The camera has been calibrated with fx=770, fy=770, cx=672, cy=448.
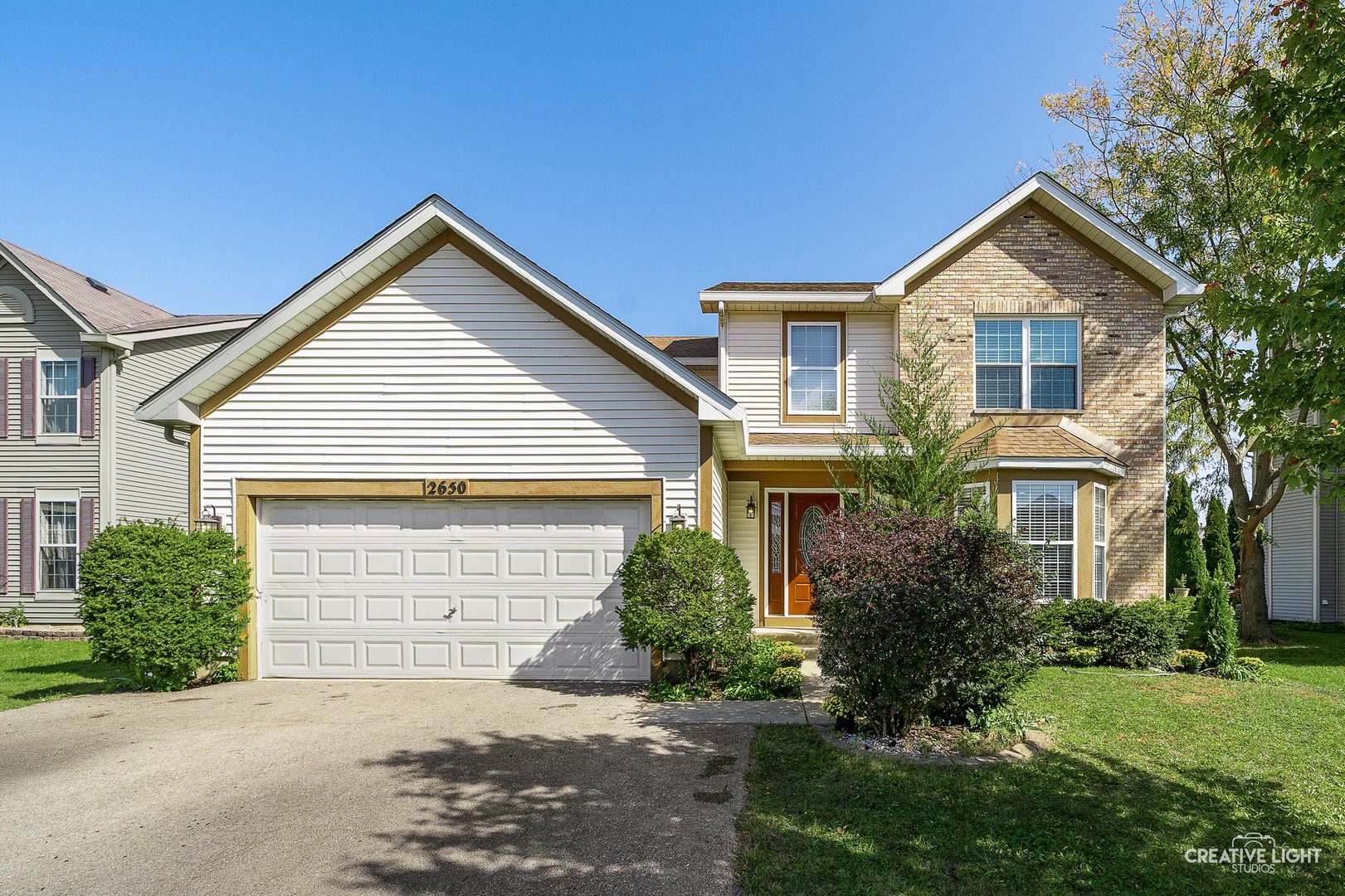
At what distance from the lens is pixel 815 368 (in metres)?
15.1

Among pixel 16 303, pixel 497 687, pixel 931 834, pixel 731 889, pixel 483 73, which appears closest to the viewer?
pixel 731 889

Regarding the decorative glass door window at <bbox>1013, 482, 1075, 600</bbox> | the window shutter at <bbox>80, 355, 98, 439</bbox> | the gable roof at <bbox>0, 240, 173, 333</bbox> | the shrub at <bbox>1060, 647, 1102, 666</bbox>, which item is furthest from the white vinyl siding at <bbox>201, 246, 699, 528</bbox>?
the gable roof at <bbox>0, 240, 173, 333</bbox>

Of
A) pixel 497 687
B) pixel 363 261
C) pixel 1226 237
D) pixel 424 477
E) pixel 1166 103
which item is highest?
pixel 1166 103

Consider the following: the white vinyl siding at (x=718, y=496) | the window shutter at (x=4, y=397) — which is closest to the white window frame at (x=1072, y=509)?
the white vinyl siding at (x=718, y=496)

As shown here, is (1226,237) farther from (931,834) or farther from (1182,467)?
(931,834)

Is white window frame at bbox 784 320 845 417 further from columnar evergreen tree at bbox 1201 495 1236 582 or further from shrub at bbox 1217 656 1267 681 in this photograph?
columnar evergreen tree at bbox 1201 495 1236 582

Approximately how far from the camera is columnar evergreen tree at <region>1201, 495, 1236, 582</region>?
66.1 ft

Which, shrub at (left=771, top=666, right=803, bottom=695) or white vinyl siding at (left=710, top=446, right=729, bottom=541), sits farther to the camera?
white vinyl siding at (left=710, top=446, right=729, bottom=541)

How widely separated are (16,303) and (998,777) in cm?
2092

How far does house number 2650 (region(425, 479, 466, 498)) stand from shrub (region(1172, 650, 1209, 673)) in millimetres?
11301

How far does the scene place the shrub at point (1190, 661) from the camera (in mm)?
12023

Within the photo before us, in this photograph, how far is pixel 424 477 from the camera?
1065 cm

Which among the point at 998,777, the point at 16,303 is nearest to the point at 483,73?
the point at 16,303

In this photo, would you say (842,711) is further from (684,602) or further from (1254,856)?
(1254,856)
